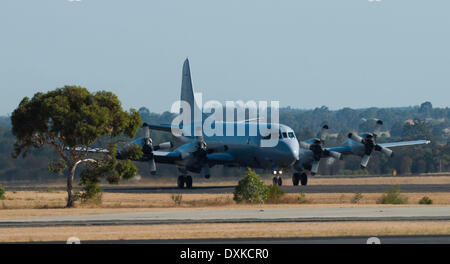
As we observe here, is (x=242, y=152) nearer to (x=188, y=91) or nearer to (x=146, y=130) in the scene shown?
(x=146, y=130)

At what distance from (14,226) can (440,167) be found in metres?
103

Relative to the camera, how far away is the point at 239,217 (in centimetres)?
3994

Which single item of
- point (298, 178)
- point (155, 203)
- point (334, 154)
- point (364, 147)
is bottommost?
point (155, 203)

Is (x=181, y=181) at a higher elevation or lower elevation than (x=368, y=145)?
lower

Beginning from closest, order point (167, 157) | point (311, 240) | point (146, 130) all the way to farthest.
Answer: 1. point (311, 240)
2. point (146, 130)
3. point (167, 157)

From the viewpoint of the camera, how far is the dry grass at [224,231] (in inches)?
1238

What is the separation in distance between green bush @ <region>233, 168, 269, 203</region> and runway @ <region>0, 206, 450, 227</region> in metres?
8.59

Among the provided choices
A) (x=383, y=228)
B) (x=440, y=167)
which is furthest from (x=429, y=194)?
(x=440, y=167)

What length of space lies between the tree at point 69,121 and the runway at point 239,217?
27.3ft

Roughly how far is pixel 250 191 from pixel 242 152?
1859cm

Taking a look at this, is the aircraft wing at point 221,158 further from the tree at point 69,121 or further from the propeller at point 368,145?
the tree at point 69,121

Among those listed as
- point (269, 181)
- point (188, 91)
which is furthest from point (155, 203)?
point (188, 91)

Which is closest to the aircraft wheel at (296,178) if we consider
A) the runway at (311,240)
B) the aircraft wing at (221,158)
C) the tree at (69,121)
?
the aircraft wing at (221,158)

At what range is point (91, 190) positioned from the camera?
53.0 meters
